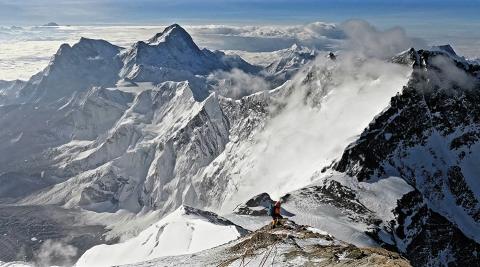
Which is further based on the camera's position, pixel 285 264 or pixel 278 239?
pixel 278 239

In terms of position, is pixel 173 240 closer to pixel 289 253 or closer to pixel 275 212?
pixel 275 212

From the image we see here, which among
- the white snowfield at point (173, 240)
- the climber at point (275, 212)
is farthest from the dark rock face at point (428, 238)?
the climber at point (275, 212)

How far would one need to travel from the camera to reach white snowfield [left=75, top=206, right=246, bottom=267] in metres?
113

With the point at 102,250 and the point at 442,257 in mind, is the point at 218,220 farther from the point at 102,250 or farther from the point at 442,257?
the point at 442,257

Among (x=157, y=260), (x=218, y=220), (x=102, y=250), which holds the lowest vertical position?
(x=102, y=250)

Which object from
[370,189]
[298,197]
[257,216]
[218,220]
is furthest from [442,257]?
[218,220]

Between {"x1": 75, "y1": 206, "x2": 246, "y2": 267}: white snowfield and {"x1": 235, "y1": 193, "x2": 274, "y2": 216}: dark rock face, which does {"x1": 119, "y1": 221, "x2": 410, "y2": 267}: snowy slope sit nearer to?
{"x1": 75, "y1": 206, "x2": 246, "y2": 267}: white snowfield

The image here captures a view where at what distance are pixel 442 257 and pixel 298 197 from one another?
5039 centimetres

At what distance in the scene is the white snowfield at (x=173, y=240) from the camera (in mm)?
113062

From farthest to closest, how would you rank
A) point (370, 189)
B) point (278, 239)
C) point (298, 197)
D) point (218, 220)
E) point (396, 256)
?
point (370, 189), point (298, 197), point (218, 220), point (278, 239), point (396, 256)

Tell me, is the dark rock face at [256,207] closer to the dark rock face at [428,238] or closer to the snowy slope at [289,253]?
the dark rock face at [428,238]

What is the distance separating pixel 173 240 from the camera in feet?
419

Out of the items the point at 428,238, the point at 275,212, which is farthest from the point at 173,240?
the point at 428,238

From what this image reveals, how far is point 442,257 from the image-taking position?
170 meters
